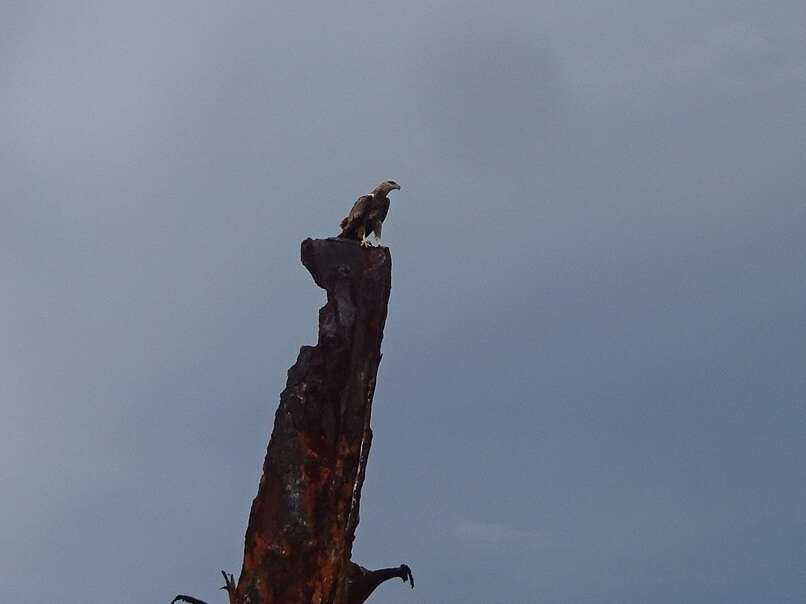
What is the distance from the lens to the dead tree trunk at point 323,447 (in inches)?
816

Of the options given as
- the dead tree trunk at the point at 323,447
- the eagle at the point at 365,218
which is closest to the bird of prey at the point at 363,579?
the dead tree trunk at the point at 323,447

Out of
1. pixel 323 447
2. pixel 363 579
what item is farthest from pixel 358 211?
pixel 363 579

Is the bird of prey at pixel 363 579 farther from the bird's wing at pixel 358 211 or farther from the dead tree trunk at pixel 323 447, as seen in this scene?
the bird's wing at pixel 358 211

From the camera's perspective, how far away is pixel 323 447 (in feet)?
71.5

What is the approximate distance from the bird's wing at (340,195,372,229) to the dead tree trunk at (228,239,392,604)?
3.70ft

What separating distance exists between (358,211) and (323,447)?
237 inches

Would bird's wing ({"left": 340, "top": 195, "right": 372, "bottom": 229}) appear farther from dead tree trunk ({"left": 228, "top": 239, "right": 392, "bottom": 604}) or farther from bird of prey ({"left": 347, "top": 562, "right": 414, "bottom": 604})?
bird of prey ({"left": 347, "top": 562, "right": 414, "bottom": 604})

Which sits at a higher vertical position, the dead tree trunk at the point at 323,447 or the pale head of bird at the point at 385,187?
the pale head of bird at the point at 385,187

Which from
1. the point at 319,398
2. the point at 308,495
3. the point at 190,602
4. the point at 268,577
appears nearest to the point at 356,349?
the point at 319,398

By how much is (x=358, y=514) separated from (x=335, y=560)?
3.76 ft

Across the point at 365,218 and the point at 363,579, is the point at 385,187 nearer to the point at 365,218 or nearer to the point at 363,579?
the point at 365,218

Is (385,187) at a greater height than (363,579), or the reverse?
(385,187)

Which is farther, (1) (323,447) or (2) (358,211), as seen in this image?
(2) (358,211)

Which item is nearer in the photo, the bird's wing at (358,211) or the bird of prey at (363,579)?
the bird of prey at (363,579)
